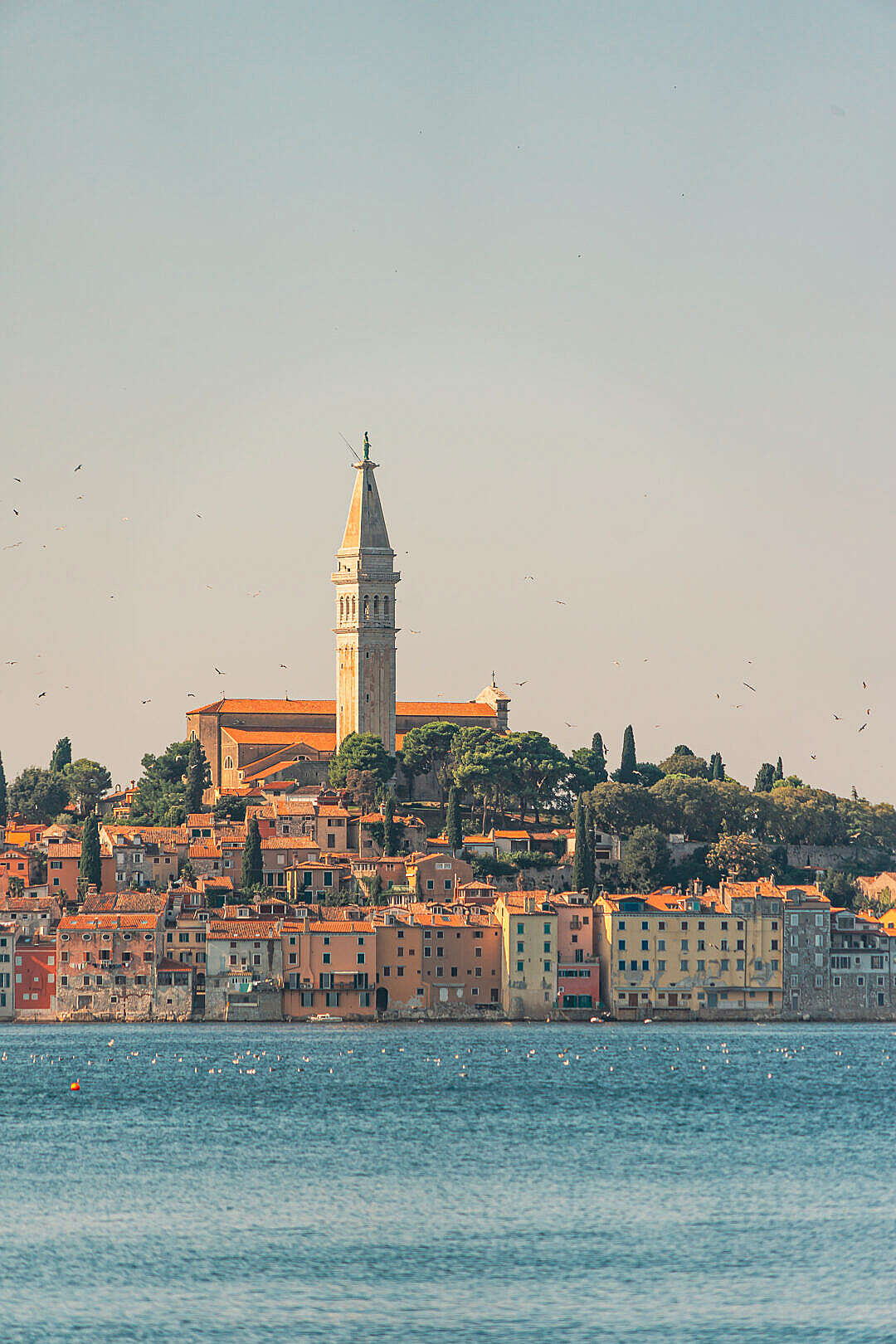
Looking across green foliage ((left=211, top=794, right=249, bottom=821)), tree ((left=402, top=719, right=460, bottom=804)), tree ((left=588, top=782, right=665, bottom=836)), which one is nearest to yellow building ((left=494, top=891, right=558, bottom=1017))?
tree ((left=588, top=782, right=665, bottom=836))

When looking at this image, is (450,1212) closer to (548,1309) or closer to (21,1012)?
(548,1309)

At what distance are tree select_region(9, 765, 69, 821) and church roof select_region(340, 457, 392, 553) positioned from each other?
52.1ft

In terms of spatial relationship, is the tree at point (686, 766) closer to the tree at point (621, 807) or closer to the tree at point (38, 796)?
the tree at point (621, 807)

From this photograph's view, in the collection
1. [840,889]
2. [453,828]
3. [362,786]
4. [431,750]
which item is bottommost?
[840,889]

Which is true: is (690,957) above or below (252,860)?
below

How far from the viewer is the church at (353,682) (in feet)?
329

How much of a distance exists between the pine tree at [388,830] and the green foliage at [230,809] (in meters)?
7.85

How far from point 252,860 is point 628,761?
20071mm

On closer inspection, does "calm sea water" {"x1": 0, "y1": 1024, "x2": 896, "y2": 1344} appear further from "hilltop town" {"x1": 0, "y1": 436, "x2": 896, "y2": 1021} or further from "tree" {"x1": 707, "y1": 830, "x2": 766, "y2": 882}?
"tree" {"x1": 707, "y1": 830, "x2": 766, "y2": 882}

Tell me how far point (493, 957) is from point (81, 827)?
23.1 meters

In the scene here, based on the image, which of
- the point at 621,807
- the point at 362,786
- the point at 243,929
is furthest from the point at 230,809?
the point at 243,929

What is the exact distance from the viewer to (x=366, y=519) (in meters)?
101

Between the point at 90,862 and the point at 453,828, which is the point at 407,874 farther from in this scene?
the point at 90,862

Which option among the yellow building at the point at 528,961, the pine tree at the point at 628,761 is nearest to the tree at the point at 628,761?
the pine tree at the point at 628,761
